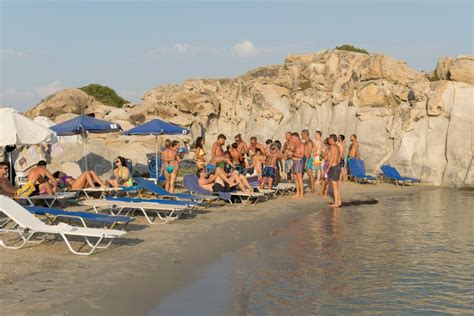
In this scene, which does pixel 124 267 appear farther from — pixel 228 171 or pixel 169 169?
pixel 228 171

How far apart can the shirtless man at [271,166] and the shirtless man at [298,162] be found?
0.49 m

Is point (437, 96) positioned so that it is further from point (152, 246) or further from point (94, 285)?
point (94, 285)

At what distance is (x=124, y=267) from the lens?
700cm

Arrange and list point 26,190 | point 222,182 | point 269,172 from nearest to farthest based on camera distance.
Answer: point 26,190
point 222,182
point 269,172

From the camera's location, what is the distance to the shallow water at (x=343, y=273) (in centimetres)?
600

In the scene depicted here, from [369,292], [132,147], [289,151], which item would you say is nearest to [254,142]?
[289,151]

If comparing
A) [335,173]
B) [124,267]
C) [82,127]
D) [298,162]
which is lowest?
[124,267]

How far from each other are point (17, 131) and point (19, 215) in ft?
19.9

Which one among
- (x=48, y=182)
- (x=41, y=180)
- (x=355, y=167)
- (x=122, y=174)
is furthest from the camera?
(x=355, y=167)

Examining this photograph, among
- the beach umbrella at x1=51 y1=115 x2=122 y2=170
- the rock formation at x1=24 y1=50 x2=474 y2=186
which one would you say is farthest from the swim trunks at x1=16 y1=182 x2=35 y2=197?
the rock formation at x1=24 y1=50 x2=474 y2=186

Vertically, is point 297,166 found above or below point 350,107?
below

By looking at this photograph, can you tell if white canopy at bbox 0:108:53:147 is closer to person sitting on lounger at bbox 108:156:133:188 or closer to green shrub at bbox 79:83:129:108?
person sitting on lounger at bbox 108:156:133:188

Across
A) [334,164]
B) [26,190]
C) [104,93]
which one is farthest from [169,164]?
[104,93]

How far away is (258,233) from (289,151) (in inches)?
204
